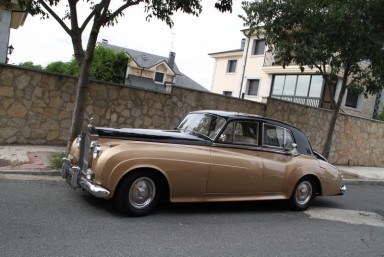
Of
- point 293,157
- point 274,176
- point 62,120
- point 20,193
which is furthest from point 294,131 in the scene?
point 62,120

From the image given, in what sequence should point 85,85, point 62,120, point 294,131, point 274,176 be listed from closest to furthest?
point 274,176 → point 294,131 → point 85,85 → point 62,120

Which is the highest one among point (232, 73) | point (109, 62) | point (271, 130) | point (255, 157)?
point (232, 73)

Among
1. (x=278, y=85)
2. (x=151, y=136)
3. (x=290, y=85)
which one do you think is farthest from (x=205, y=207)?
(x=278, y=85)

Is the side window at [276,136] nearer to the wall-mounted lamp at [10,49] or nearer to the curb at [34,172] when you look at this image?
the curb at [34,172]

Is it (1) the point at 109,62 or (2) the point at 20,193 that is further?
(1) the point at 109,62

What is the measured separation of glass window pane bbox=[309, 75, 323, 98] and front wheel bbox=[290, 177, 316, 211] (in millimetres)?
20500

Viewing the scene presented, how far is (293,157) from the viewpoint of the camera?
7.41 metres

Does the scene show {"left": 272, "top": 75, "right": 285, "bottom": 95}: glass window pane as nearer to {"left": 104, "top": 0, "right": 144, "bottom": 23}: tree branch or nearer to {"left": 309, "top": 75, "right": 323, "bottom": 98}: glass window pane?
{"left": 309, "top": 75, "right": 323, "bottom": 98}: glass window pane

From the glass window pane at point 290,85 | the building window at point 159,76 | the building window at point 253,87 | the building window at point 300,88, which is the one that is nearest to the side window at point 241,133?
the building window at point 300,88

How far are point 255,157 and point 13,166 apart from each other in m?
4.35

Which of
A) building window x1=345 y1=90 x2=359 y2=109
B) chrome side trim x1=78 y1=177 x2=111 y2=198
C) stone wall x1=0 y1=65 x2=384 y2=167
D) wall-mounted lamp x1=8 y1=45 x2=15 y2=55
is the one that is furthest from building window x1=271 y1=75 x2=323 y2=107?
chrome side trim x1=78 y1=177 x2=111 y2=198

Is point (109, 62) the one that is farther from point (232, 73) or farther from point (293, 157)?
point (232, 73)

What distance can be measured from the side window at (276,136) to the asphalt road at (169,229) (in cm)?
120

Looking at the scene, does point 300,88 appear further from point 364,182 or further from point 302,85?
point 364,182
